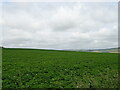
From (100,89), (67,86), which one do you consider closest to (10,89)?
(67,86)

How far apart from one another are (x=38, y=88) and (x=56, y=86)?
1550mm

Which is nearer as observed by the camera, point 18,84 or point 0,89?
point 0,89

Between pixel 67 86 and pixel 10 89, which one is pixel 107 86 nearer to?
pixel 67 86

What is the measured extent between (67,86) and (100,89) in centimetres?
270

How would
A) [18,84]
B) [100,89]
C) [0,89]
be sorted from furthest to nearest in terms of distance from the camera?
[18,84] → [0,89] → [100,89]

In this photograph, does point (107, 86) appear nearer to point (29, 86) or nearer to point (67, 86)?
point (67, 86)

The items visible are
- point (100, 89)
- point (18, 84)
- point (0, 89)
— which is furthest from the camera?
point (18, 84)

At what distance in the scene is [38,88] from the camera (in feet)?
35.5

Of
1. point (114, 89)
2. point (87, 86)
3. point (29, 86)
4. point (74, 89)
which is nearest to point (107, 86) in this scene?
point (114, 89)

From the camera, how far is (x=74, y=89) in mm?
10695

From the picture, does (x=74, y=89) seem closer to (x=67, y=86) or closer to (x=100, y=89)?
(x=67, y=86)

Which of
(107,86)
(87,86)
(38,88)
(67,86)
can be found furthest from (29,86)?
(107,86)

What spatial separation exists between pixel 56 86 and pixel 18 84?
344 centimetres

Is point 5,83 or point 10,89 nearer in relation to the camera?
point 10,89
